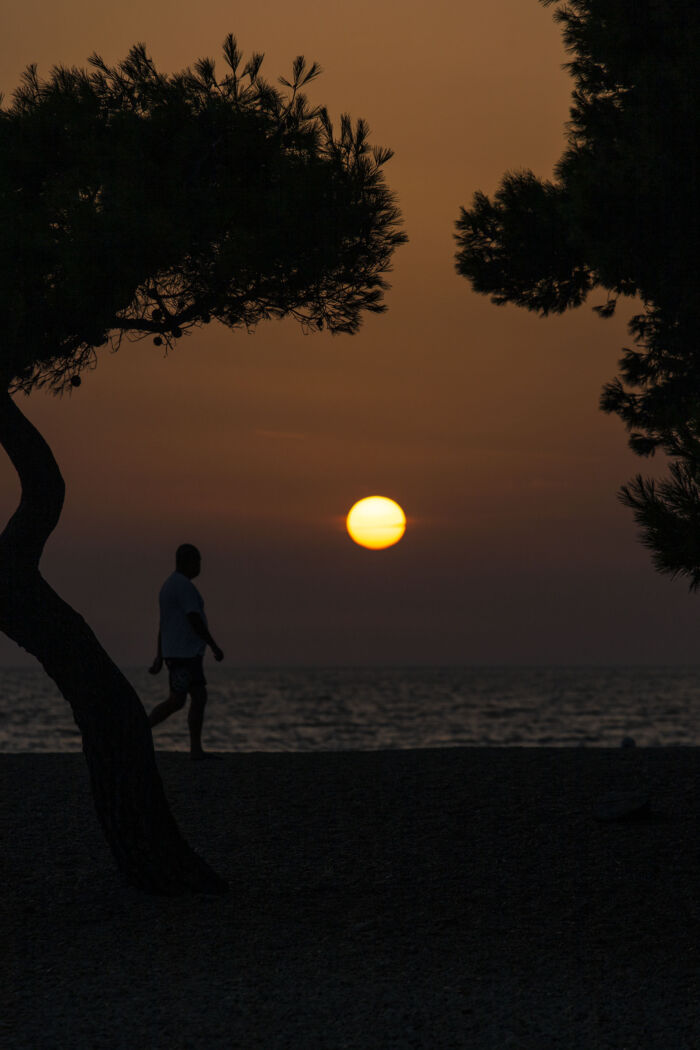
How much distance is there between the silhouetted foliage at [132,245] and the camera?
6469 millimetres

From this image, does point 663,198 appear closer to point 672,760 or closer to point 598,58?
point 598,58

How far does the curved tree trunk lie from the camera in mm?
6680

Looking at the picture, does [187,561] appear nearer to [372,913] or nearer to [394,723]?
[372,913]

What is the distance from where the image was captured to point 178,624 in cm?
1002

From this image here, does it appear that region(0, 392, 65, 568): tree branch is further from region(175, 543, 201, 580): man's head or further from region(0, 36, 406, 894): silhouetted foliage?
region(175, 543, 201, 580): man's head

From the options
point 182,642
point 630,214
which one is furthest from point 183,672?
point 630,214

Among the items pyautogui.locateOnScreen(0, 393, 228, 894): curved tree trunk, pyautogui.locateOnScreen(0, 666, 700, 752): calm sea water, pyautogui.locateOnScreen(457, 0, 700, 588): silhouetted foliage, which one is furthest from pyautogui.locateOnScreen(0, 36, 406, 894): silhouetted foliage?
pyautogui.locateOnScreen(0, 666, 700, 752): calm sea water

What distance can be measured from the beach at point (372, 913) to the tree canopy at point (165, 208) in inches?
132

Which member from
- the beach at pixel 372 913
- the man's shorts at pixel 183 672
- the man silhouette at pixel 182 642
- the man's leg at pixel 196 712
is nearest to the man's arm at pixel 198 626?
the man silhouette at pixel 182 642

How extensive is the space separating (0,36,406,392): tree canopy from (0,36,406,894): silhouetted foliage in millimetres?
11

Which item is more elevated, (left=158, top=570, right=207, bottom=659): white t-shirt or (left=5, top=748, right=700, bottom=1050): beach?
(left=158, top=570, right=207, bottom=659): white t-shirt

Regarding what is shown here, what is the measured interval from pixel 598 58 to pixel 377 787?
5.96m

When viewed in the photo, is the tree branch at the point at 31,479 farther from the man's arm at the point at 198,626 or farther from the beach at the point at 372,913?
the man's arm at the point at 198,626

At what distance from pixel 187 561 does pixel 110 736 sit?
3.77 metres
